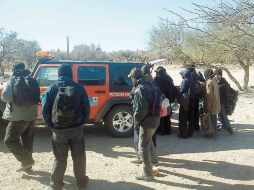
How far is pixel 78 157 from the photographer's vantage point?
15.4ft

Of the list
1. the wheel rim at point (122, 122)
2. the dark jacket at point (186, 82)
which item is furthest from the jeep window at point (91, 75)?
the dark jacket at point (186, 82)

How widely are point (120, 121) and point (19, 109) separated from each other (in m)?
2.94

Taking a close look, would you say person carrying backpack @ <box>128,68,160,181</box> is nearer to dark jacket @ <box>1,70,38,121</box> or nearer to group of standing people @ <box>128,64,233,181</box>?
group of standing people @ <box>128,64,233,181</box>

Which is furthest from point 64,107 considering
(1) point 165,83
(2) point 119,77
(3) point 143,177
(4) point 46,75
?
(1) point 165,83

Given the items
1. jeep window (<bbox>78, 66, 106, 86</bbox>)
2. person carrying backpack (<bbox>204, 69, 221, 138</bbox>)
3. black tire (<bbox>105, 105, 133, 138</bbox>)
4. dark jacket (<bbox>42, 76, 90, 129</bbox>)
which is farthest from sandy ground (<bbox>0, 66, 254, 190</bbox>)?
jeep window (<bbox>78, 66, 106, 86</bbox>)

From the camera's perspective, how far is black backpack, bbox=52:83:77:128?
4496 millimetres

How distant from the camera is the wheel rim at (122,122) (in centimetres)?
789

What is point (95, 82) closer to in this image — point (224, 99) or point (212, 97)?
point (212, 97)

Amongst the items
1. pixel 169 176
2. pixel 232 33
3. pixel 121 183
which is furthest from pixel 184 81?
pixel 232 33

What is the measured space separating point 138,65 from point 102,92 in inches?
40.6

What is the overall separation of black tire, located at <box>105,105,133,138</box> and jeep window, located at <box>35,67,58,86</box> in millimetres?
1468

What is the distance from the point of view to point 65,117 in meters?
4.52

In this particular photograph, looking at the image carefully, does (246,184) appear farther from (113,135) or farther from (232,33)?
(113,135)

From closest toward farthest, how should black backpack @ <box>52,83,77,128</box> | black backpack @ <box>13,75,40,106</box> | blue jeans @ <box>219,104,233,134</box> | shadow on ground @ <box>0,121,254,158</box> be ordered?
1. black backpack @ <box>52,83,77,128</box>
2. black backpack @ <box>13,75,40,106</box>
3. shadow on ground @ <box>0,121,254,158</box>
4. blue jeans @ <box>219,104,233,134</box>
